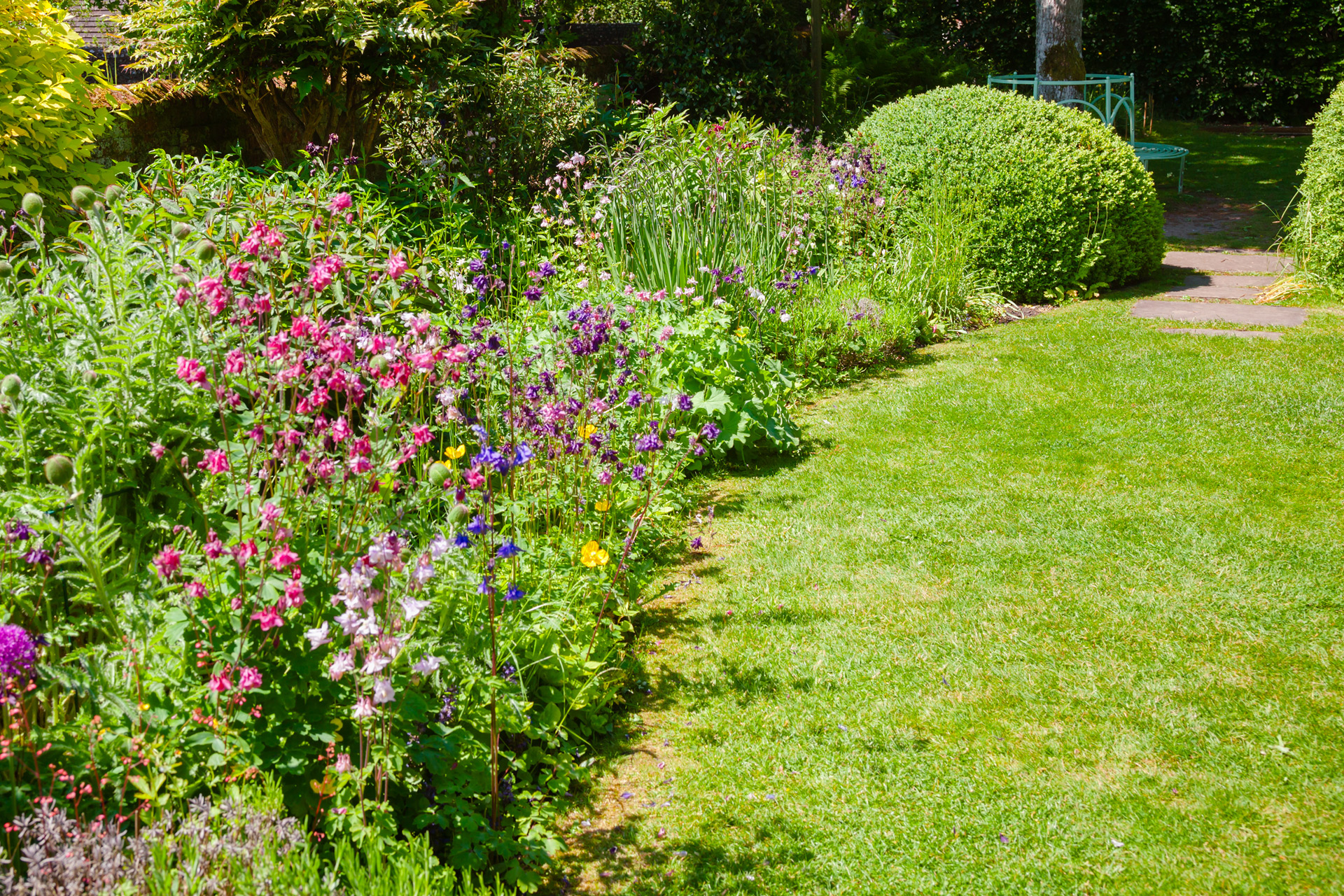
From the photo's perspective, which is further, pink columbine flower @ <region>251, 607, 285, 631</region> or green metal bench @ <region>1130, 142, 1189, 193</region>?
green metal bench @ <region>1130, 142, 1189, 193</region>

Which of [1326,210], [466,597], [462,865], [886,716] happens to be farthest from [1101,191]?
[462,865]

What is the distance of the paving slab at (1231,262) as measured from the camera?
8828mm

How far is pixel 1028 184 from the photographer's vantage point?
301 inches

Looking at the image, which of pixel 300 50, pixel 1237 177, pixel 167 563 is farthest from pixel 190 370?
pixel 1237 177

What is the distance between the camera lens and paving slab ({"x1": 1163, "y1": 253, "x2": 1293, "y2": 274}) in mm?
8828

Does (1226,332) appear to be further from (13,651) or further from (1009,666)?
(13,651)

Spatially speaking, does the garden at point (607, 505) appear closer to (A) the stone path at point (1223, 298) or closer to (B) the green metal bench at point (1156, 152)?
(A) the stone path at point (1223, 298)

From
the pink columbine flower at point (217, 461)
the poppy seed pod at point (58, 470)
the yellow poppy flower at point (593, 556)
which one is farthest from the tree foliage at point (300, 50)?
the poppy seed pod at point (58, 470)

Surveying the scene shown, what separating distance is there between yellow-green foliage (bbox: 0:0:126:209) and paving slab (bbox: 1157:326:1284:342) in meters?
6.77

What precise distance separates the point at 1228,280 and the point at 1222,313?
120 cm

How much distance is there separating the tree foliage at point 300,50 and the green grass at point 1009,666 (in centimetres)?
316

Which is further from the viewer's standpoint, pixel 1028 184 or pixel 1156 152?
pixel 1156 152

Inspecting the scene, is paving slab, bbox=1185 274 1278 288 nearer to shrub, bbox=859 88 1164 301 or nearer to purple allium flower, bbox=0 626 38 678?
shrub, bbox=859 88 1164 301

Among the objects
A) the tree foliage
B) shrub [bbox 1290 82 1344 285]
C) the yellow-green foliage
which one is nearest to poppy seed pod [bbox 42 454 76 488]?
the yellow-green foliage
